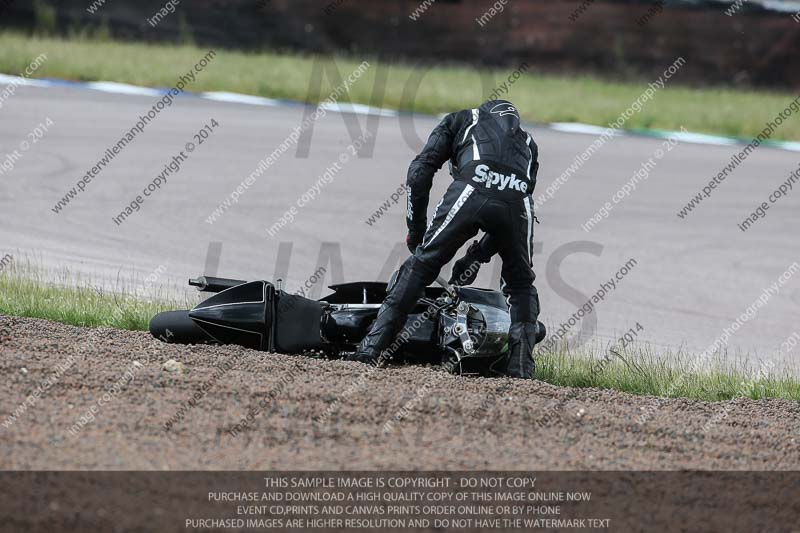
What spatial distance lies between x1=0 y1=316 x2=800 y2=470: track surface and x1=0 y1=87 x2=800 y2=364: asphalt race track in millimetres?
2844

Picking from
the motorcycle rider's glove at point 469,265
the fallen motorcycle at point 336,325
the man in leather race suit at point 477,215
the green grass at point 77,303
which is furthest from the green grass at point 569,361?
the motorcycle rider's glove at point 469,265

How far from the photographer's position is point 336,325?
725cm

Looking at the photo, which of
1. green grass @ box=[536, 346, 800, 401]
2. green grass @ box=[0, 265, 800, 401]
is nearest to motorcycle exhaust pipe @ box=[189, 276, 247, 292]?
green grass @ box=[0, 265, 800, 401]

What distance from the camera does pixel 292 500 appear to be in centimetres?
483

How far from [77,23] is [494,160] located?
17.8 meters

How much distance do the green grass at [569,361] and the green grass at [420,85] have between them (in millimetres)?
10768

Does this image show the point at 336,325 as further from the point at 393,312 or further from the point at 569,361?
the point at 569,361

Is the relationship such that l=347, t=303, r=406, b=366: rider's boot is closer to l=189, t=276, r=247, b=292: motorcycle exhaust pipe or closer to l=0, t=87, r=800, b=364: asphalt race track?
l=189, t=276, r=247, b=292: motorcycle exhaust pipe

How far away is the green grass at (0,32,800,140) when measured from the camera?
19.5m

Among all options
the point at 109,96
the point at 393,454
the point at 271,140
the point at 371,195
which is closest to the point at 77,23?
the point at 109,96

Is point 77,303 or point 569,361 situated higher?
point 569,361

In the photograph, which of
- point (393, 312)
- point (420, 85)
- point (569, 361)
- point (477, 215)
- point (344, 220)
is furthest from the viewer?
point (420, 85)

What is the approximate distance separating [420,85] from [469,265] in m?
14.2

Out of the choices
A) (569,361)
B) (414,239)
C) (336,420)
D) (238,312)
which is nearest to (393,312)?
(414,239)
